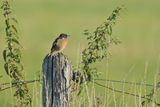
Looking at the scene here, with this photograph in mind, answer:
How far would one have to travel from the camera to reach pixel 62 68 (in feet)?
21.5

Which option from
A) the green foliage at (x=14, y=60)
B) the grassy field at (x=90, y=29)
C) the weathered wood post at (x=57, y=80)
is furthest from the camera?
the grassy field at (x=90, y=29)

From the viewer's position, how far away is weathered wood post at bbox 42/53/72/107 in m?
6.56

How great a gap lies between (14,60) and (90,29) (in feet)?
75.7

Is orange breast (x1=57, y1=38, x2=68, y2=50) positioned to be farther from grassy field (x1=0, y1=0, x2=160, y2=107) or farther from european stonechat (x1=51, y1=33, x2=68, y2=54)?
grassy field (x1=0, y1=0, x2=160, y2=107)

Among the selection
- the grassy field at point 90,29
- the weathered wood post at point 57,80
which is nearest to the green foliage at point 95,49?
the weathered wood post at point 57,80

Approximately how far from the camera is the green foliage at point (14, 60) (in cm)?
747

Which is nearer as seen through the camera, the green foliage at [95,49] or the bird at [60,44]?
the bird at [60,44]

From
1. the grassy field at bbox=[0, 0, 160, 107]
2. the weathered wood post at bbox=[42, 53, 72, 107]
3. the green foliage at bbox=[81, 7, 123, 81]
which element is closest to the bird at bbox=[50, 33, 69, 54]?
the weathered wood post at bbox=[42, 53, 72, 107]

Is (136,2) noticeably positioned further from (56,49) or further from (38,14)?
(56,49)

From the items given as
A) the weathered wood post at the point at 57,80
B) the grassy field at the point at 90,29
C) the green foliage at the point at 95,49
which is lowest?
the weathered wood post at the point at 57,80

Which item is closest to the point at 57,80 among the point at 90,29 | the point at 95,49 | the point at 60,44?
the point at 60,44

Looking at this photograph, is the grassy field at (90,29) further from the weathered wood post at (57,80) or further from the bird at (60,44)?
the weathered wood post at (57,80)

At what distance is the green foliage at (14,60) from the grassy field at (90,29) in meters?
7.79

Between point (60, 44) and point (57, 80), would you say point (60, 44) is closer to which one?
point (60, 44)
